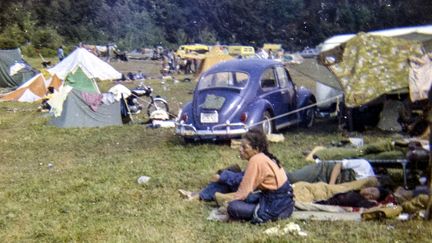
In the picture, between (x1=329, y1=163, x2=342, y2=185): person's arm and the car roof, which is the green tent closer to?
the car roof

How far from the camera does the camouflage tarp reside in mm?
11981

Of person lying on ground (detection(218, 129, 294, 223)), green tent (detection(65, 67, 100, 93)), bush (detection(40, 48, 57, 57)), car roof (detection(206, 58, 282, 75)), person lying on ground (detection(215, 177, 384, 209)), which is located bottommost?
bush (detection(40, 48, 57, 57))

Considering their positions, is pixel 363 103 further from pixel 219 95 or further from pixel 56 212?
pixel 56 212

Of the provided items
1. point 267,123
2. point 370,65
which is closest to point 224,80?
point 267,123

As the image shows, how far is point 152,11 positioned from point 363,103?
54826mm

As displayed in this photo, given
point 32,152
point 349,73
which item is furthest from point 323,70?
point 32,152

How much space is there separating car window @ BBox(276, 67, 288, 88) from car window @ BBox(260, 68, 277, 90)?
22 cm

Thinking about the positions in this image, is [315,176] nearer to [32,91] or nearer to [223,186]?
[223,186]

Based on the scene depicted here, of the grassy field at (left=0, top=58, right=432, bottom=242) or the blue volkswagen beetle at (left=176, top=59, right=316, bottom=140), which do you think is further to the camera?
the blue volkswagen beetle at (left=176, top=59, right=316, bottom=140)

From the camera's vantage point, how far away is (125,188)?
907 cm

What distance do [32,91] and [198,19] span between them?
40.5 m

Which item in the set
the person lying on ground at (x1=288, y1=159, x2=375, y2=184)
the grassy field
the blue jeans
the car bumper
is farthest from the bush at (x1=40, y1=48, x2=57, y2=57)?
the person lying on ground at (x1=288, y1=159, x2=375, y2=184)

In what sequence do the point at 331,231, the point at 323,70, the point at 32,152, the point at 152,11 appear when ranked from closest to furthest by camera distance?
the point at 331,231
the point at 32,152
the point at 323,70
the point at 152,11

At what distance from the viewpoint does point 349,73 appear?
1237 cm
